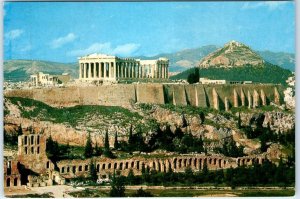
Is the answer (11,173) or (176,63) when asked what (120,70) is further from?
(11,173)

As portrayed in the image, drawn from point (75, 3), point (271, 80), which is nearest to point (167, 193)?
point (271, 80)

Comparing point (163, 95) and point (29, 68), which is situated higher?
point (29, 68)

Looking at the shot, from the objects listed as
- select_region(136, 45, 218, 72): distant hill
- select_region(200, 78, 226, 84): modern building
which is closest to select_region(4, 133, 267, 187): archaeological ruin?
select_region(200, 78, 226, 84): modern building

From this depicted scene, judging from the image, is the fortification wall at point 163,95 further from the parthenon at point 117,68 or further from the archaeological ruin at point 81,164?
the archaeological ruin at point 81,164

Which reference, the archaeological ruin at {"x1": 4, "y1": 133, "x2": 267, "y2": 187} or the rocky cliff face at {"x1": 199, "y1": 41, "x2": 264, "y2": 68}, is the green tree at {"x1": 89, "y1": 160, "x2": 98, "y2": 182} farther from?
the rocky cliff face at {"x1": 199, "y1": 41, "x2": 264, "y2": 68}

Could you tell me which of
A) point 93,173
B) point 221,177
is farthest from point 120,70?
point 221,177

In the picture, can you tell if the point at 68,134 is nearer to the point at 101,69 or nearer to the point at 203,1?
the point at 101,69
